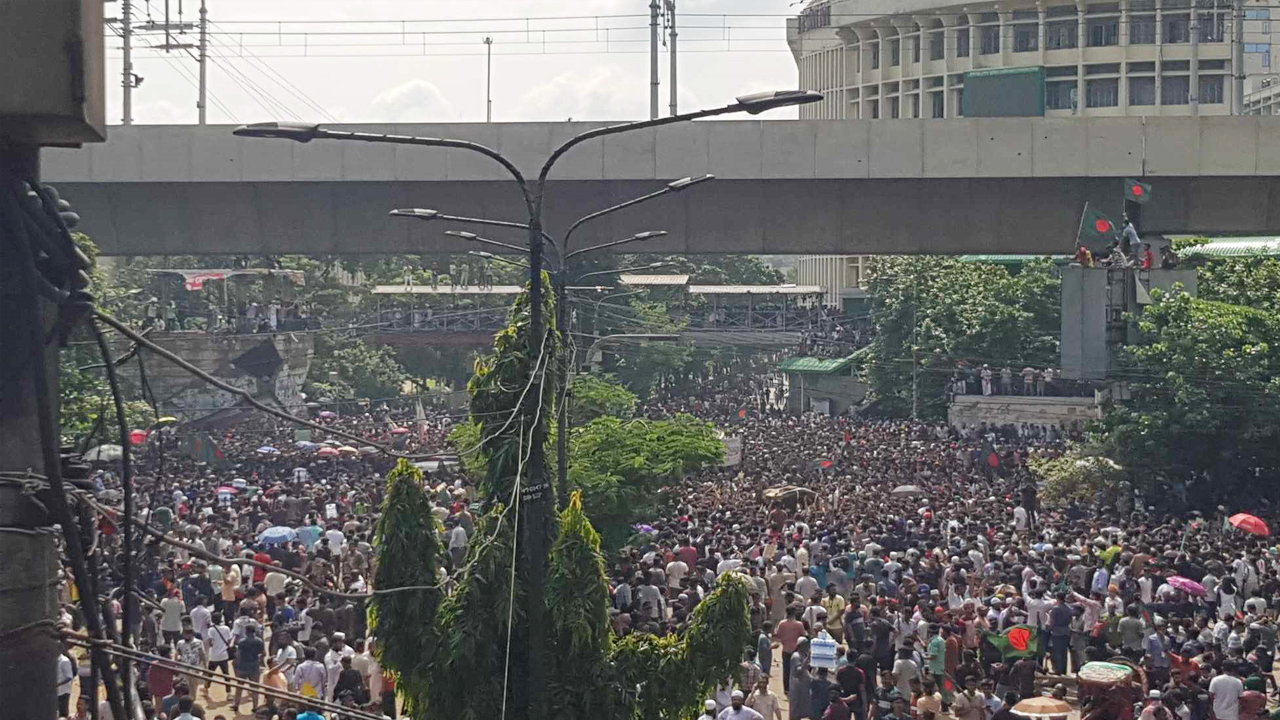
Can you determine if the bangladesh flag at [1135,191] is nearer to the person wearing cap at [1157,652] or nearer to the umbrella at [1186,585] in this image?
the umbrella at [1186,585]

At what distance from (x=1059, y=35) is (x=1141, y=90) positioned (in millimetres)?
4865

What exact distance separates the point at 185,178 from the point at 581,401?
8.41 m

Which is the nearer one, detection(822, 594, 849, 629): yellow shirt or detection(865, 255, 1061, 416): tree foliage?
detection(822, 594, 849, 629): yellow shirt

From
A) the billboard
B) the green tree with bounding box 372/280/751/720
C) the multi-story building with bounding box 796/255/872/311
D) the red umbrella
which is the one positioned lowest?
the red umbrella

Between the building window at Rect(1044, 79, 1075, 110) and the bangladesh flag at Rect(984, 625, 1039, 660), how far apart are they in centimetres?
6873

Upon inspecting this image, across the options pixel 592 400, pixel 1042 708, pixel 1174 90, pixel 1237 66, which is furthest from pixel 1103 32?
pixel 1042 708

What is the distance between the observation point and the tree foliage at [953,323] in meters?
45.3

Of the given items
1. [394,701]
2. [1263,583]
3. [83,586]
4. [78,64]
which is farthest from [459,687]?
[1263,583]

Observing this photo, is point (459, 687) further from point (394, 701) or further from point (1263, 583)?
point (1263, 583)

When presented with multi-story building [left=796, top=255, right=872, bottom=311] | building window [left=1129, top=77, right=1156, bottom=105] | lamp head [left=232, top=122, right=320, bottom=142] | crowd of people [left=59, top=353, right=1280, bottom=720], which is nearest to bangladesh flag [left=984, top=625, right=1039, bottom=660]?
crowd of people [left=59, top=353, right=1280, bottom=720]

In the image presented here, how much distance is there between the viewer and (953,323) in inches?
1848

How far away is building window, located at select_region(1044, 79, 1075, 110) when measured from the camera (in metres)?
81.2

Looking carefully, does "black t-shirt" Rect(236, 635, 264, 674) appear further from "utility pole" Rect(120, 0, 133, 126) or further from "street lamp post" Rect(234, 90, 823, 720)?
"utility pole" Rect(120, 0, 133, 126)

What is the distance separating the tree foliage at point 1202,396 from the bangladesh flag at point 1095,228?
4.28 feet
